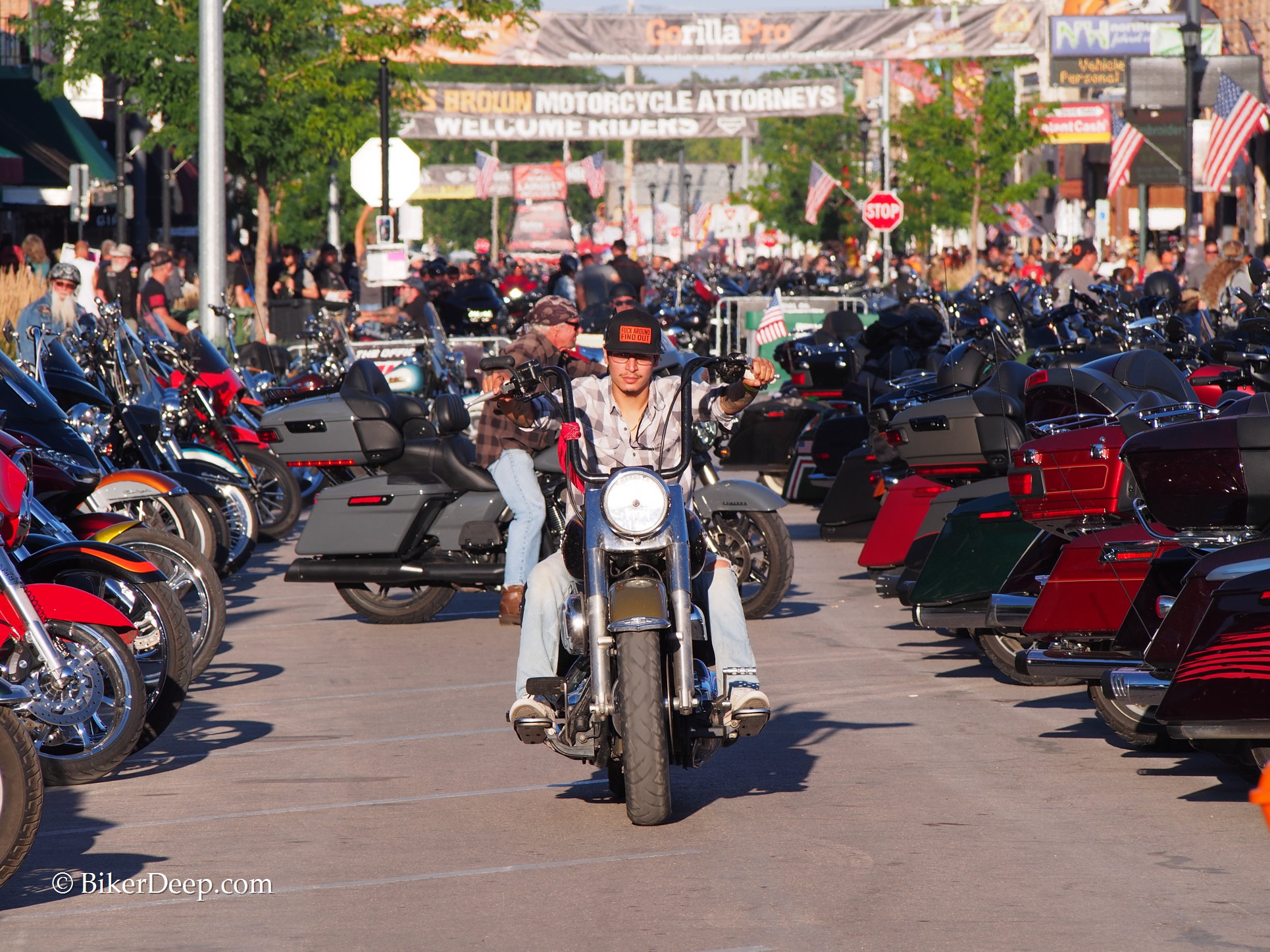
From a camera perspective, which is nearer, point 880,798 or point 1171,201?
point 880,798

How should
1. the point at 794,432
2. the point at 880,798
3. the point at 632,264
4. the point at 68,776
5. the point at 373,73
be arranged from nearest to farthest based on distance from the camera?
1. the point at 880,798
2. the point at 68,776
3. the point at 794,432
4. the point at 632,264
5. the point at 373,73

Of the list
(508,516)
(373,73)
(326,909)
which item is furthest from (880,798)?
(373,73)

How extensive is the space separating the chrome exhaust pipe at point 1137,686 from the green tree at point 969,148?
132 feet

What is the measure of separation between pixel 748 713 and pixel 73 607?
8.69 feet

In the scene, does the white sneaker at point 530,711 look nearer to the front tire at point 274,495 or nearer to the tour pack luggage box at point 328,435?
the tour pack luggage box at point 328,435

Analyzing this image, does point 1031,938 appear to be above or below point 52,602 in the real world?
below

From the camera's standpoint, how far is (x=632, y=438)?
700 centimetres

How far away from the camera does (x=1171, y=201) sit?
56.6 meters

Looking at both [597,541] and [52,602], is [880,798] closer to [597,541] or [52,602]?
[597,541]

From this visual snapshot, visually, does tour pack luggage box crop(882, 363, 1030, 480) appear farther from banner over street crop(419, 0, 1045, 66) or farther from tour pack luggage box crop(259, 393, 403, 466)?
banner over street crop(419, 0, 1045, 66)

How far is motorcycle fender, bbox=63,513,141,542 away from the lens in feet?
29.0

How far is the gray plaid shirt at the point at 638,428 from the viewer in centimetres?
697

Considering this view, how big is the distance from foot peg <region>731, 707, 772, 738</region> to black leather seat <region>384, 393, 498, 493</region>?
4.99 m

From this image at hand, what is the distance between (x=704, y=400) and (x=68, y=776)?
2.88m
